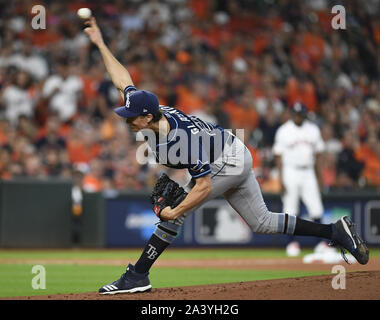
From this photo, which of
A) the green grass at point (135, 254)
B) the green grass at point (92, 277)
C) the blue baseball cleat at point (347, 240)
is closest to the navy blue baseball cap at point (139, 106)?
the green grass at point (92, 277)

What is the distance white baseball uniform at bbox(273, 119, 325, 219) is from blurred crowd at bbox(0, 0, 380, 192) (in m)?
2.61

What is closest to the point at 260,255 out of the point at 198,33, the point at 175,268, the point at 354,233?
the point at 175,268

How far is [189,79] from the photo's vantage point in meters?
16.5

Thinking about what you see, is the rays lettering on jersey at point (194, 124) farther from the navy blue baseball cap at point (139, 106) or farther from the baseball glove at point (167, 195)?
the baseball glove at point (167, 195)

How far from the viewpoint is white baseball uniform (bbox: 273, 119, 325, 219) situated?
12039mm

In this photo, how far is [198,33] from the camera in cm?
1748

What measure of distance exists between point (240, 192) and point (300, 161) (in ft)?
17.6

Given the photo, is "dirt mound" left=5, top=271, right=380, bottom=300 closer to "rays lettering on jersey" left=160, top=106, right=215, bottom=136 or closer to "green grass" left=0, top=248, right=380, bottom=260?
"rays lettering on jersey" left=160, top=106, right=215, bottom=136

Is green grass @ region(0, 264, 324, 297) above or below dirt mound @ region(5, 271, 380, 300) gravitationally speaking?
above

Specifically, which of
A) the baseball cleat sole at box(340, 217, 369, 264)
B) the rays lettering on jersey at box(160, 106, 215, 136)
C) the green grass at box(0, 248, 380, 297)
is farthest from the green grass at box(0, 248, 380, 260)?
the rays lettering on jersey at box(160, 106, 215, 136)

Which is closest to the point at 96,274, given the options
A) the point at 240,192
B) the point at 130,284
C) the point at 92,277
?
the point at 92,277

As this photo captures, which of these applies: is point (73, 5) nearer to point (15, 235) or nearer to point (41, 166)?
point (41, 166)

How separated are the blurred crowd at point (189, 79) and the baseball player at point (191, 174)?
272 inches

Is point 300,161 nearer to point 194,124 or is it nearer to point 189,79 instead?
point 189,79
